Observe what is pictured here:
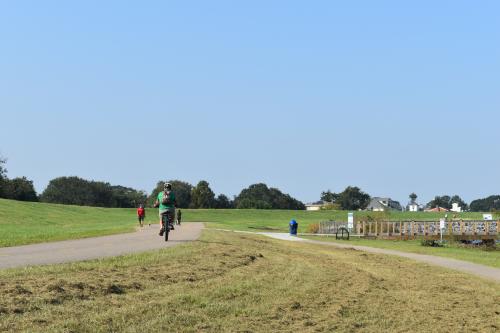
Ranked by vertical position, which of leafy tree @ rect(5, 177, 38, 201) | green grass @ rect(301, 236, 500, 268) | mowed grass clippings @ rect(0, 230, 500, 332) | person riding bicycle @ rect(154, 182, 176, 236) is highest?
leafy tree @ rect(5, 177, 38, 201)

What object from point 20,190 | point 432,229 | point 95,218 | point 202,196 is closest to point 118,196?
point 202,196

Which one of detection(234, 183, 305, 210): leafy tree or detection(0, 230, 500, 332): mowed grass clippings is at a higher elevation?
detection(234, 183, 305, 210): leafy tree

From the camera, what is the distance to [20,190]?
12488 centimetres

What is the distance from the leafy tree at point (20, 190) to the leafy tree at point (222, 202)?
4834 cm

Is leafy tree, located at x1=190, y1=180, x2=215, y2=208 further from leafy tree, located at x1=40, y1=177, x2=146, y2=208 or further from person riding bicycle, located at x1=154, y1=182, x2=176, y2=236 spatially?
person riding bicycle, located at x1=154, y1=182, x2=176, y2=236

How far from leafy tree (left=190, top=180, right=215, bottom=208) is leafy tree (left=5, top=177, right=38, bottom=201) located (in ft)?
123

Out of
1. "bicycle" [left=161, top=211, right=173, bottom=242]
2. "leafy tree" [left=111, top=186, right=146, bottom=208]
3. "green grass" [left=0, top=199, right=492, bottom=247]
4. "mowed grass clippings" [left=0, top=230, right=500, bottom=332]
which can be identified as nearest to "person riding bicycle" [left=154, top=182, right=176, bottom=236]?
"bicycle" [left=161, top=211, right=173, bottom=242]

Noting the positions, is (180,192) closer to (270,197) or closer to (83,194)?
(83,194)

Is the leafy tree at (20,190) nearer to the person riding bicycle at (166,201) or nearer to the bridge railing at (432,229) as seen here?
the bridge railing at (432,229)

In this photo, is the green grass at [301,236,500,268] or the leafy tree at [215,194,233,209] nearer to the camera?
the green grass at [301,236,500,268]

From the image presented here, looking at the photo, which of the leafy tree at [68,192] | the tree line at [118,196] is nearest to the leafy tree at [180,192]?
the tree line at [118,196]

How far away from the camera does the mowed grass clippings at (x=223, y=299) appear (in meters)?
7.95

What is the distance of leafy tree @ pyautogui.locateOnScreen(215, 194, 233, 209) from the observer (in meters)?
166

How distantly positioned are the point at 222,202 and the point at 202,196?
16141 mm
